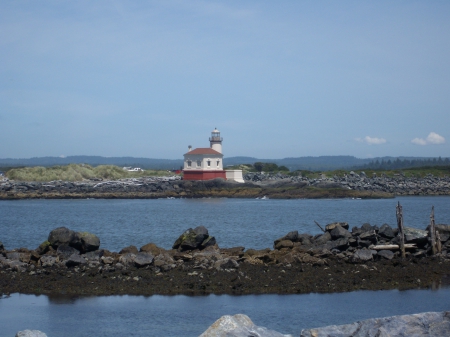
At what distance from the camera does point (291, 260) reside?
16.2 meters

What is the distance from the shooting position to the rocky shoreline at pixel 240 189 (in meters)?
56.0

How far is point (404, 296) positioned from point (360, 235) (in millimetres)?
4812

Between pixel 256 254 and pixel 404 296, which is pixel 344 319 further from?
pixel 256 254

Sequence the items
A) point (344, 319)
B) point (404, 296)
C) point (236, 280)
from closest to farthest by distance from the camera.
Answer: point (344, 319) → point (404, 296) → point (236, 280)

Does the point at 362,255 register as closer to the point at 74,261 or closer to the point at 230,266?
the point at 230,266

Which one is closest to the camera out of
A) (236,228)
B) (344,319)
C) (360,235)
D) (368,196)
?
(344,319)

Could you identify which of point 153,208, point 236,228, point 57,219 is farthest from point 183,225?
point 153,208

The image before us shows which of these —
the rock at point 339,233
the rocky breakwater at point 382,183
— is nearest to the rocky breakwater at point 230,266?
the rock at point 339,233

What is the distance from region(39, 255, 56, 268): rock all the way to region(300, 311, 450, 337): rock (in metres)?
10.3

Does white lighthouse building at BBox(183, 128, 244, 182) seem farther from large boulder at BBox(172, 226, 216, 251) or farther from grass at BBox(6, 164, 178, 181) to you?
large boulder at BBox(172, 226, 216, 251)

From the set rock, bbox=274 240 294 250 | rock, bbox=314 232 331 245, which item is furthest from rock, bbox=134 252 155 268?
rock, bbox=314 232 331 245

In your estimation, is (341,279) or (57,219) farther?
(57,219)

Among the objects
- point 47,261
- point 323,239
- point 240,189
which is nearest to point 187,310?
point 47,261

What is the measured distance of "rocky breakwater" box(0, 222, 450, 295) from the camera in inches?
547
